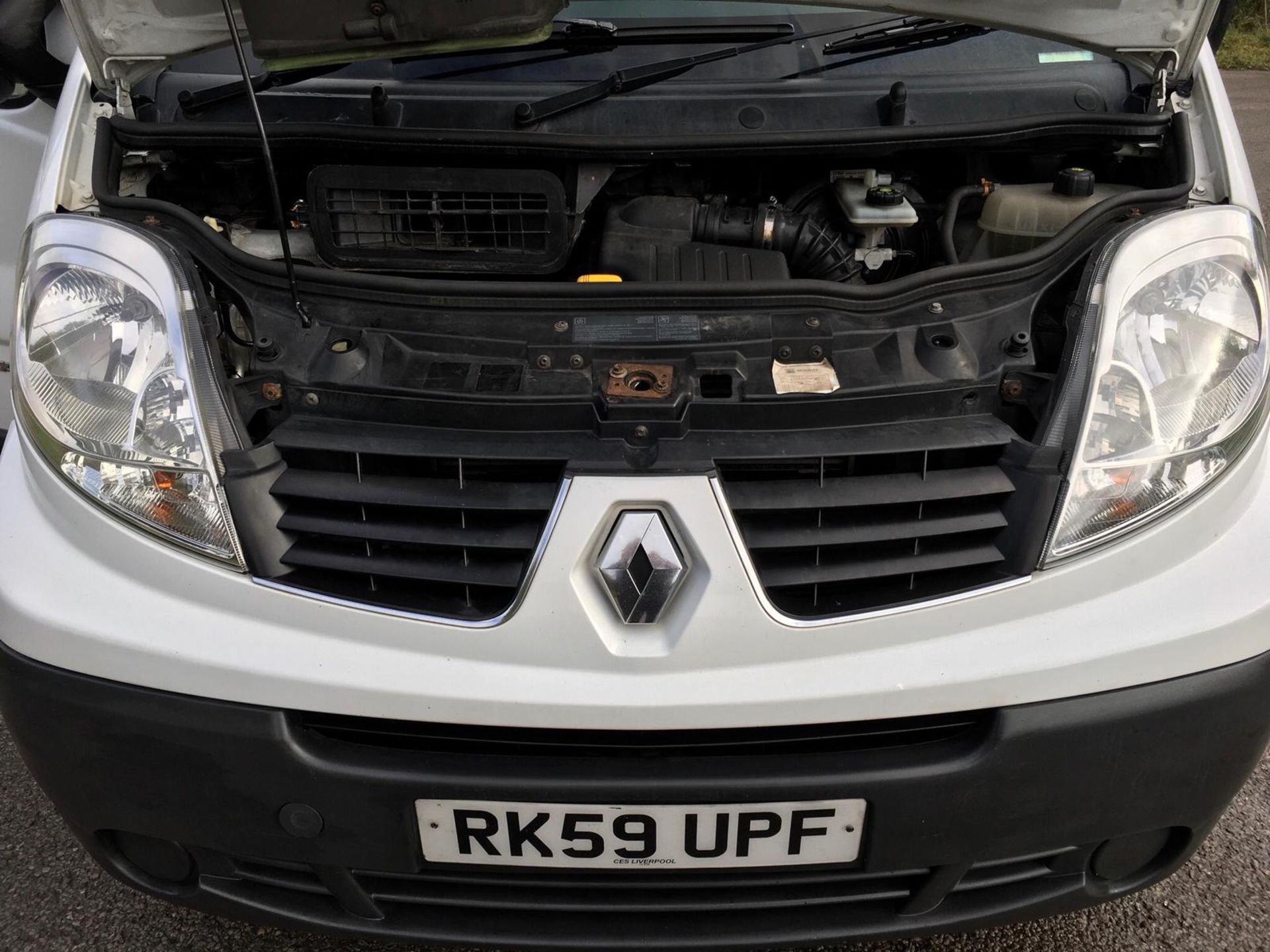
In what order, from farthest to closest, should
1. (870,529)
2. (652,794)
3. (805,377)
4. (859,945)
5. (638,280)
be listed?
(638,280) < (859,945) < (805,377) < (870,529) < (652,794)

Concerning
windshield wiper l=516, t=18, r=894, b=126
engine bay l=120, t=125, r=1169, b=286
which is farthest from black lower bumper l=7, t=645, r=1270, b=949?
windshield wiper l=516, t=18, r=894, b=126

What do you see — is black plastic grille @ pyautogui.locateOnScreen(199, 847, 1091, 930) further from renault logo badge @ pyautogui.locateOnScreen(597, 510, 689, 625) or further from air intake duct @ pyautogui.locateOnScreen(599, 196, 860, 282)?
air intake duct @ pyautogui.locateOnScreen(599, 196, 860, 282)

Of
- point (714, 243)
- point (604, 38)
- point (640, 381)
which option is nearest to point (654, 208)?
point (714, 243)

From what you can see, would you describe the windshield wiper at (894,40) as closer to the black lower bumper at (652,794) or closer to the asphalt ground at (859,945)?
the black lower bumper at (652,794)

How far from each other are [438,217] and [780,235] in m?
0.61

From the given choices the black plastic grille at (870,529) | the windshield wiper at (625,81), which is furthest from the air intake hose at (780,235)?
the black plastic grille at (870,529)

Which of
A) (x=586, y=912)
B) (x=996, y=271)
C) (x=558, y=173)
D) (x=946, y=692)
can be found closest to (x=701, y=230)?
(x=558, y=173)

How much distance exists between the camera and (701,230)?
2006 millimetres

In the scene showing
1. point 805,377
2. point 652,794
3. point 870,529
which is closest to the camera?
point 652,794

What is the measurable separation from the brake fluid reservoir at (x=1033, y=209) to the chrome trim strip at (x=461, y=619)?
3.41ft

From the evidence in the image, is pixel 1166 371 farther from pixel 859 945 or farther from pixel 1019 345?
pixel 859 945

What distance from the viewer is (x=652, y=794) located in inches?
54.1

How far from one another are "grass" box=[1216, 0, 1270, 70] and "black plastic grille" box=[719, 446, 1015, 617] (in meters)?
10.5

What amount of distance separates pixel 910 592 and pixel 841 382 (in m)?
0.32
